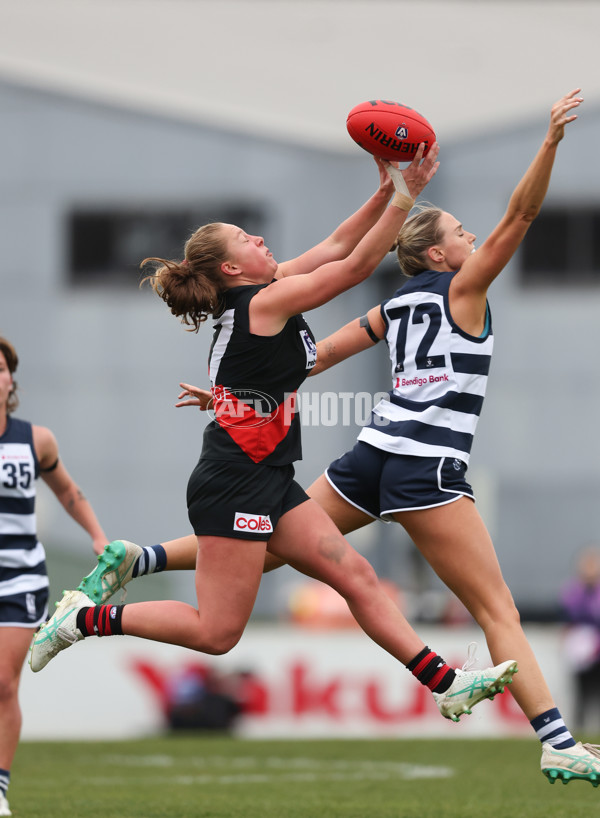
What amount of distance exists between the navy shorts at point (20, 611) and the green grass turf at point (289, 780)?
3.00 ft

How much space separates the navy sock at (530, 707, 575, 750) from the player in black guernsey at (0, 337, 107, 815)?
7.93 feet

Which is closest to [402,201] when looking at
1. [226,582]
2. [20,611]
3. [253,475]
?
[253,475]

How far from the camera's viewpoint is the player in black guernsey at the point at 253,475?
16.5 ft

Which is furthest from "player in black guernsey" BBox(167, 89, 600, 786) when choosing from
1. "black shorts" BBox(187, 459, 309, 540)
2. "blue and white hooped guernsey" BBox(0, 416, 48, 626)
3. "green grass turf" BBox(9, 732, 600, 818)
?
"blue and white hooped guernsey" BBox(0, 416, 48, 626)

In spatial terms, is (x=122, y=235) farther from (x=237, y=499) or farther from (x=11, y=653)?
(x=237, y=499)

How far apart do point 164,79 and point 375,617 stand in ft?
56.3

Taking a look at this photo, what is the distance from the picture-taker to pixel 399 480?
5.19 meters

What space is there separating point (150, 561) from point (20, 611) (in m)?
1.07

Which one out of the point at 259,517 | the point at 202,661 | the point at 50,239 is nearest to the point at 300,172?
the point at 50,239

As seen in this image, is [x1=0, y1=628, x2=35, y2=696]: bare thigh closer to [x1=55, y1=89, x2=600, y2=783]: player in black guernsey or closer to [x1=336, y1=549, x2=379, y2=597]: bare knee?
[x1=55, y1=89, x2=600, y2=783]: player in black guernsey

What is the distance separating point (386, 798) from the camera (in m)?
7.05

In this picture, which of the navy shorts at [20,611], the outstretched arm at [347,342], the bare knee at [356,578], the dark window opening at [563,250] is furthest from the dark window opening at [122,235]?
the bare knee at [356,578]

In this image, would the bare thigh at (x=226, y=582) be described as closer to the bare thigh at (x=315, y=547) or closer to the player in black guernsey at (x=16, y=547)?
the bare thigh at (x=315, y=547)

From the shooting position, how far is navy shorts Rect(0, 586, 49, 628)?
6.19 metres
